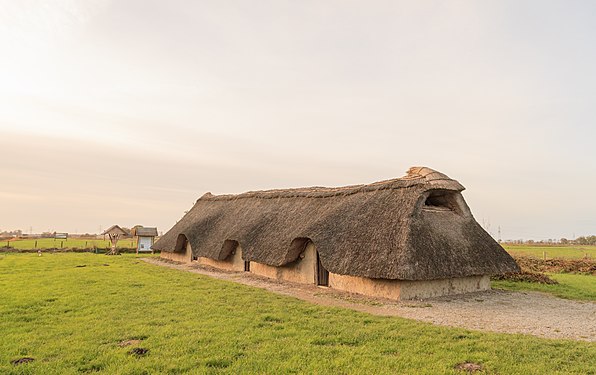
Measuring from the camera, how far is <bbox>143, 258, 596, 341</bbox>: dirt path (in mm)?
9284

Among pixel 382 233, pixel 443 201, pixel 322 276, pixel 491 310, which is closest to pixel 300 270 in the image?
pixel 322 276

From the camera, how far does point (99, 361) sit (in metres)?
6.56

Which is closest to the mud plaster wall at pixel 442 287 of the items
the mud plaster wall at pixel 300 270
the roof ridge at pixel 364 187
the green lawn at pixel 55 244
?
the roof ridge at pixel 364 187

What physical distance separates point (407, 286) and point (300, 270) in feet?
17.7

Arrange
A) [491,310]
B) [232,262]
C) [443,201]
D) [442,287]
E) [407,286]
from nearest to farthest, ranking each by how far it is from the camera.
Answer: [491,310]
[407,286]
[442,287]
[443,201]
[232,262]

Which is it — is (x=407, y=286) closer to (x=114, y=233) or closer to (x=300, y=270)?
(x=300, y=270)

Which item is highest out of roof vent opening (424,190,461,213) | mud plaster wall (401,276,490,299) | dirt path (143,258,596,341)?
roof vent opening (424,190,461,213)

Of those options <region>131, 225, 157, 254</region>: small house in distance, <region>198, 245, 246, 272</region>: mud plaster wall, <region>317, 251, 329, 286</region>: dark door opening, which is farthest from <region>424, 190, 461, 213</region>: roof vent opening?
<region>131, 225, 157, 254</region>: small house in distance

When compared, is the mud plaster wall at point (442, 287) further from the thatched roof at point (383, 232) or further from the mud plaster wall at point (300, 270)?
the mud plaster wall at point (300, 270)

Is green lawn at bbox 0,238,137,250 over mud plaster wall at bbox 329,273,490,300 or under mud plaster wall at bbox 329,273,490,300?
over

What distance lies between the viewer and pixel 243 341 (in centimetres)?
761

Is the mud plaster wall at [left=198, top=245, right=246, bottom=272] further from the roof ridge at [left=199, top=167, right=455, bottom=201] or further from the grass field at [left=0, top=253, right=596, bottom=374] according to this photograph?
the grass field at [left=0, top=253, right=596, bottom=374]

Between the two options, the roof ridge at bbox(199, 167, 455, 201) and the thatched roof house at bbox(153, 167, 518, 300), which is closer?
the thatched roof house at bbox(153, 167, 518, 300)

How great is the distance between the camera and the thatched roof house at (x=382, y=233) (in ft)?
42.5
